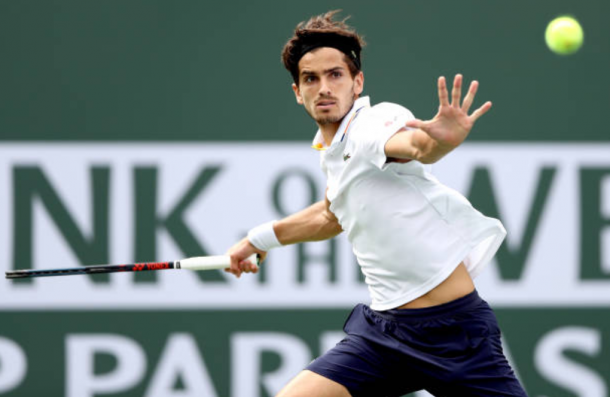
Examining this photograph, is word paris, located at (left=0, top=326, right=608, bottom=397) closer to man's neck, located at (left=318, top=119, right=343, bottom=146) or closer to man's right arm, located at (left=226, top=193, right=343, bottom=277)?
man's right arm, located at (left=226, top=193, right=343, bottom=277)

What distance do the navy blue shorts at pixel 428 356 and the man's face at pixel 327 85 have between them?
772mm

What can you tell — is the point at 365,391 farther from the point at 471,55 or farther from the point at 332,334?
the point at 471,55

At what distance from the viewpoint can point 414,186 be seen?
3.33 m

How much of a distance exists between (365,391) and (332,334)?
186 cm

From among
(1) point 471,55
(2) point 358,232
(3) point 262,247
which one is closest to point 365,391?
(2) point 358,232

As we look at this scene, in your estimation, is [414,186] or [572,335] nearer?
[414,186]

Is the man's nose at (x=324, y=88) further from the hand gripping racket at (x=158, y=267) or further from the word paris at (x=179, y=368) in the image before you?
the word paris at (x=179, y=368)

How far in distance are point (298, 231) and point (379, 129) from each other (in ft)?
3.19

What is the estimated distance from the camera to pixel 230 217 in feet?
17.6

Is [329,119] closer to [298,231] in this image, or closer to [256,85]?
[298,231]

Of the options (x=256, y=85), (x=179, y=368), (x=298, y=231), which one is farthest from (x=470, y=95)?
(x=179, y=368)

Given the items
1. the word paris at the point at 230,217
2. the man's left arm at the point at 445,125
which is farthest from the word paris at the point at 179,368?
the man's left arm at the point at 445,125

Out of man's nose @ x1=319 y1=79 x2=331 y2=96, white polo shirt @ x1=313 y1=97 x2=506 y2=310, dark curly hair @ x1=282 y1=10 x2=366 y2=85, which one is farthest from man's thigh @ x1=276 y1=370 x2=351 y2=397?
dark curly hair @ x1=282 y1=10 x2=366 y2=85

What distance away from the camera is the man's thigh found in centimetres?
338
